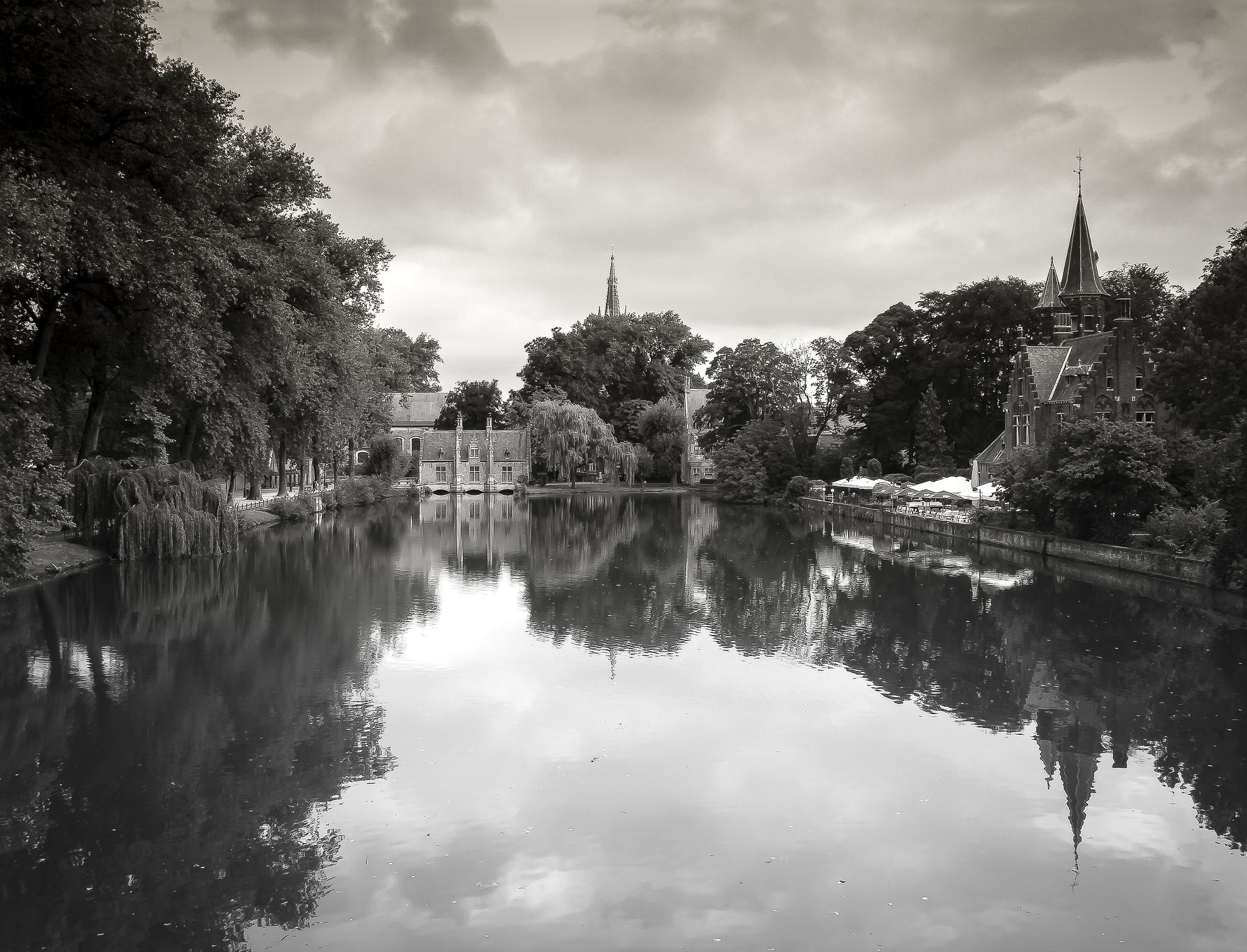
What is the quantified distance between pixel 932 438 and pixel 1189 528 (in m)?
28.5

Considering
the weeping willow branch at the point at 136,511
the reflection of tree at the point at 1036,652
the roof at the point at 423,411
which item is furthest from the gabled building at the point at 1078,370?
the roof at the point at 423,411

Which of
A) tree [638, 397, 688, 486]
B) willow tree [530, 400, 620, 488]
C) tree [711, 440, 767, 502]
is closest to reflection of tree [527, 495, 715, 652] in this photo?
tree [711, 440, 767, 502]

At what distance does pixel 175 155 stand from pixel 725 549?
18722mm

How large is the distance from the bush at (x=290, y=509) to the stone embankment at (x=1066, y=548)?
943 inches

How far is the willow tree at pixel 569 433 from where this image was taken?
6638 cm

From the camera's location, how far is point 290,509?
39938mm

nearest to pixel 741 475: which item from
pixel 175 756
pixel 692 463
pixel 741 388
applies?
pixel 741 388

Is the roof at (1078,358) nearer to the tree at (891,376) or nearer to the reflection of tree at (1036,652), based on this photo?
the tree at (891,376)

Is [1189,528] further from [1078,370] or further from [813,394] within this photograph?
[813,394]

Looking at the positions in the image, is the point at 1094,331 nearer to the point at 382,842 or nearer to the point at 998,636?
the point at 998,636

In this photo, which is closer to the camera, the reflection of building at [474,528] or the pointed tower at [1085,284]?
the reflection of building at [474,528]

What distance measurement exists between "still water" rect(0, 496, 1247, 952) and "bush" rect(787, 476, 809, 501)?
114 feet

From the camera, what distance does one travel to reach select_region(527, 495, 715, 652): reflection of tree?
53.7ft

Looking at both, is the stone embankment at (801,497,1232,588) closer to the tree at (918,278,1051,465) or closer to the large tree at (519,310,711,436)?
the tree at (918,278,1051,465)
